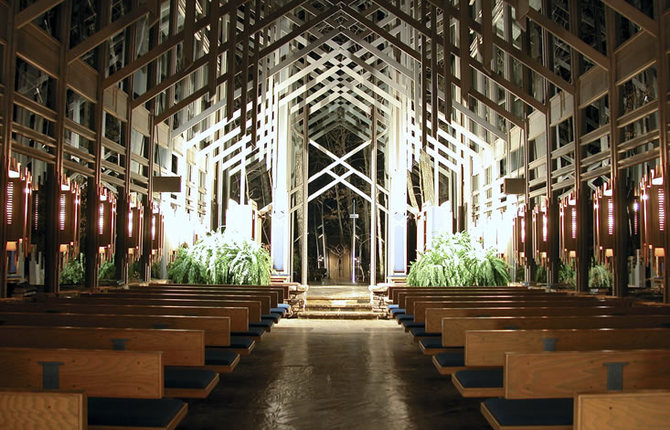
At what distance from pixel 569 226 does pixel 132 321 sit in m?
5.70

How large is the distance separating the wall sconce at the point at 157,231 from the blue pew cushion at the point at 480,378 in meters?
6.72

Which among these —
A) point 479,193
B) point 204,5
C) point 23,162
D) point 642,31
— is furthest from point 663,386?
point 204,5

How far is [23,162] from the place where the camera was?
7273mm

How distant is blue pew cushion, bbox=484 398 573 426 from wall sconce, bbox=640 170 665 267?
325 centimetres

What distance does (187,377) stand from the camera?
11.5 feet

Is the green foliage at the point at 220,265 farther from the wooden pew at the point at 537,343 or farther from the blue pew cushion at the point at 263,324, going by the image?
the wooden pew at the point at 537,343

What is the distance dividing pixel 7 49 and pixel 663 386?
587cm

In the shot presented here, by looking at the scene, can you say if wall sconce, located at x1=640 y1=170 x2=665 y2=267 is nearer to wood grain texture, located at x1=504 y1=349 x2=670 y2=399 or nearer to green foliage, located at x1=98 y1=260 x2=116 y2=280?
wood grain texture, located at x1=504 y1=349 x2=670 y2=399

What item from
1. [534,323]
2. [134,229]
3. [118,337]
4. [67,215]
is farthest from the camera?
[134,229]

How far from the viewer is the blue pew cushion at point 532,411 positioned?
279cm

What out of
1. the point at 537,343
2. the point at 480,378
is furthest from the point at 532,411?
the point at 480,378

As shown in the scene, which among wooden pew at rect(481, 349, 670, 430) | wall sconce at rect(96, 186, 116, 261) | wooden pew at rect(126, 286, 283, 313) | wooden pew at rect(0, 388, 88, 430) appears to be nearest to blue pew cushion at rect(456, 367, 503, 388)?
wooden pew at rect(481, 349, 670, 430)

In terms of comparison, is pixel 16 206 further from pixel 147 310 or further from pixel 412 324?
pixel 412 324

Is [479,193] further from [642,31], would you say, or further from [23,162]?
[23,162]
